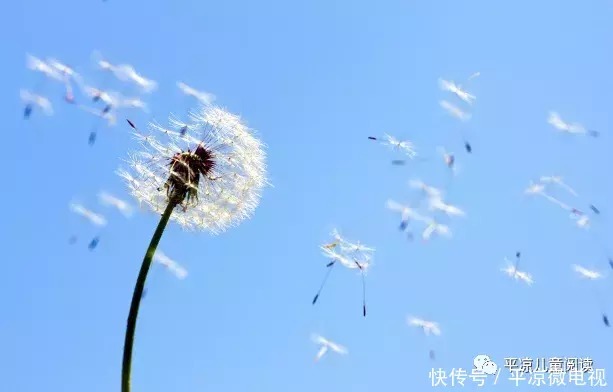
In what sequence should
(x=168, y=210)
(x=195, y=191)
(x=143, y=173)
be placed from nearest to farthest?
(x=168, y=210) → (x=195, y=191) → (x=143, y=173)

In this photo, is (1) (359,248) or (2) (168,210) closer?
(2) (168,210)

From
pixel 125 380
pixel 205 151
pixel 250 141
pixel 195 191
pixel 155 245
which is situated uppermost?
pixel 250 141

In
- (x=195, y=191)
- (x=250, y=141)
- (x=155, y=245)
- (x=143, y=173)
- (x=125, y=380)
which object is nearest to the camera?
(x=125, y=380)

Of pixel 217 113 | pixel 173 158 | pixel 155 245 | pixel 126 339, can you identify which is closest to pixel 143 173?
pixel 173 158

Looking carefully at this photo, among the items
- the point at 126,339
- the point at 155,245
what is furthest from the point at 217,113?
the point at 126,339

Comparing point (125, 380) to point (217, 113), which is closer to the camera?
point (125, 380)

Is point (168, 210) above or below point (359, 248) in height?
below

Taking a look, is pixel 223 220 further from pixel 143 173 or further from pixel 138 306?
pixel 138 306

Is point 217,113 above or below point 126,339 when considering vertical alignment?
above

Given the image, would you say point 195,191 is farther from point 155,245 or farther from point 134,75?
point 134,75
